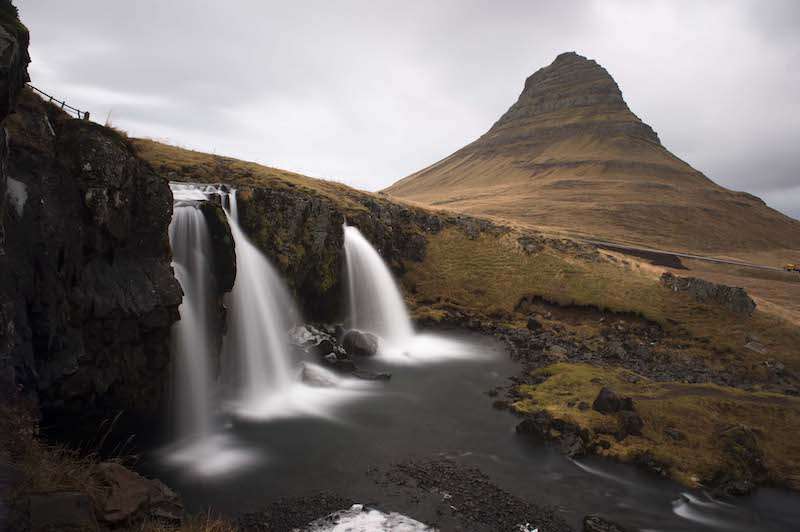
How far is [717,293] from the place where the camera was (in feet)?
136

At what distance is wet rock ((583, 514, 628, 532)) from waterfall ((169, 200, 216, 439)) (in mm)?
15907

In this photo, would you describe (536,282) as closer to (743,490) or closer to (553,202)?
(743,490)

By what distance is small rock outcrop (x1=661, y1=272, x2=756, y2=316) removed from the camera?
3966 centimetres

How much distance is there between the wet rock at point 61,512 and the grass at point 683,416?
19608 mm

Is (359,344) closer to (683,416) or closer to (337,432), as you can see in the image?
(337,432)

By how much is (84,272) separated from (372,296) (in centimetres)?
2479

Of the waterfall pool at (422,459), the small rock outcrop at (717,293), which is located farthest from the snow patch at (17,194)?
the small rock outcrop at (717,293)

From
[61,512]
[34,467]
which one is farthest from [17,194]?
[61,512]

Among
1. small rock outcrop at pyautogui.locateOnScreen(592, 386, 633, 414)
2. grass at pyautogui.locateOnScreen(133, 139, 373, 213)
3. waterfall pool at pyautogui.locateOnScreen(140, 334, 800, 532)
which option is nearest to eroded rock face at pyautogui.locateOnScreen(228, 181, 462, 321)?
grass at pyautogui.locateOnScreen(133, 139, 373, 213)

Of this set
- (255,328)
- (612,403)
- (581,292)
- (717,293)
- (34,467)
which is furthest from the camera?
(581,292)

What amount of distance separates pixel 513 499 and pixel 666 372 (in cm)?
2118

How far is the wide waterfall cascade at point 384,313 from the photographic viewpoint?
111ft

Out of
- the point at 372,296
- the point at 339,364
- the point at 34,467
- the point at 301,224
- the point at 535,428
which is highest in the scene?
the point at 301,224

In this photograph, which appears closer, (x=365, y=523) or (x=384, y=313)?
(x=365, y=523)
